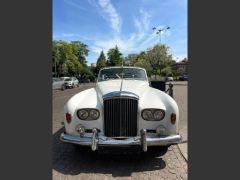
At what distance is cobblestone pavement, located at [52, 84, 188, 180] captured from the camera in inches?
140

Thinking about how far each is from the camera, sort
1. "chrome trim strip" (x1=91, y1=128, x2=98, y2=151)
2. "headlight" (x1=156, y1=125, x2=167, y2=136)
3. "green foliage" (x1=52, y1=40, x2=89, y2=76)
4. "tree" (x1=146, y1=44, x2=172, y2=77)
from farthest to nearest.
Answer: "tree" (x1=146, y1=44, x2=172, y2=77) → "green foliage" (x1=52, y1=40, x2=89, y2=76) → "headlight" (x1=156, y1=125, x2=167, y2=136) → "chrome trim strip" (x1=91, y1=128, x2=98, y2=151)

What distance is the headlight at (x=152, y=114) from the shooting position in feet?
13.0

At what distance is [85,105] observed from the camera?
4.05m

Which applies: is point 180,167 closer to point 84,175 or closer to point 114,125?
point 114,125

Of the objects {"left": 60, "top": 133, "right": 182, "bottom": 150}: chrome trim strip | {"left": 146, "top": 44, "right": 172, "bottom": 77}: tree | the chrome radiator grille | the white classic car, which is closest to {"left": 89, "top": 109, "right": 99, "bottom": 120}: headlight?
the white classic car

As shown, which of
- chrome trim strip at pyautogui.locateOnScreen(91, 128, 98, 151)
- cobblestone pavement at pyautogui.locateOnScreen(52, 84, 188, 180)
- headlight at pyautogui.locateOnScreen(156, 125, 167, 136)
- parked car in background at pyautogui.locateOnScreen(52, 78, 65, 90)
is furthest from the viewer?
parked car in background at pyautogui.locateOnScreen(52, 78, 65, 90)

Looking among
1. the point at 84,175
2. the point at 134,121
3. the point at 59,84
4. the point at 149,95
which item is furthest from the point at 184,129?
the point at 59,84

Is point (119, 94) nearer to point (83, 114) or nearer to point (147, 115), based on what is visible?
point (147, 115)

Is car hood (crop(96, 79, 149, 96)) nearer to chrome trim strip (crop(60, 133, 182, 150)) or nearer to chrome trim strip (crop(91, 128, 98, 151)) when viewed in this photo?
chrome trim strip (crop(91, 128, 98, 151))

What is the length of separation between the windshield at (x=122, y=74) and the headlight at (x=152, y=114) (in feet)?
6.91

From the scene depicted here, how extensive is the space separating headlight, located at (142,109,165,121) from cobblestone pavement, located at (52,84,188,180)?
87 cm

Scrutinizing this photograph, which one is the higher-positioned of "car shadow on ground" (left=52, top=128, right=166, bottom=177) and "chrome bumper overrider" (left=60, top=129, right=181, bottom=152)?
"chrome bumper overrider" (left=60, top=129, right=181, bottom=152)

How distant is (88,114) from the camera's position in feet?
13.2

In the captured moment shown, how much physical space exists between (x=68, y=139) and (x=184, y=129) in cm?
369
